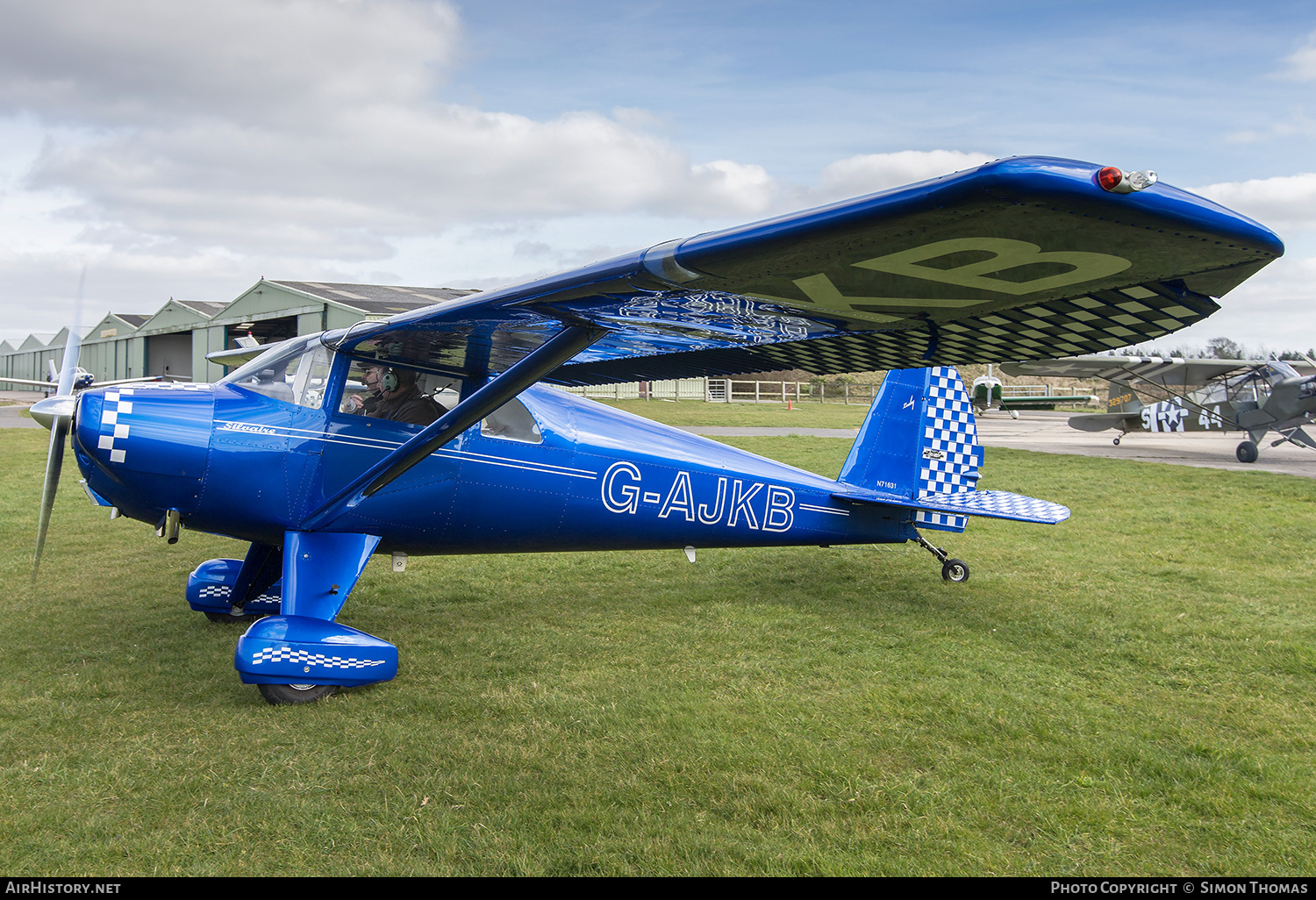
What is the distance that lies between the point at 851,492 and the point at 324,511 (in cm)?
405

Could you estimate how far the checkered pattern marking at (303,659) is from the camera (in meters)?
4.18

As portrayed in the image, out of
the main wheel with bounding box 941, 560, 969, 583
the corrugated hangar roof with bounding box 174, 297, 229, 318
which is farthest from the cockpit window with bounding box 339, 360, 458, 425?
the corrugated hangar roof with bounding box 174, 297, 229, 318

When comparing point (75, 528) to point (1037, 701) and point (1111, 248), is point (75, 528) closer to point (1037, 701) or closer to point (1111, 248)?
point (1037, 701)

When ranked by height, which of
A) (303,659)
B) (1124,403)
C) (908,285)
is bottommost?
(303,659)

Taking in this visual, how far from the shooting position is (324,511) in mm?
4930

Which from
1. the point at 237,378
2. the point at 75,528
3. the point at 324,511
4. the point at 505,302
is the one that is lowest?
the point at 75,528

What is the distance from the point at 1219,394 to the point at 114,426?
23.3 meters

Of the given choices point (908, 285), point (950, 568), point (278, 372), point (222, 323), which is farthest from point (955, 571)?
point (222, 323)

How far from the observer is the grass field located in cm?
296

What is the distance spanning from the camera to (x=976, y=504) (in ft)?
20.9

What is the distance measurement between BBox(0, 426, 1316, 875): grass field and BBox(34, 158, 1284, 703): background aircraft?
59cm

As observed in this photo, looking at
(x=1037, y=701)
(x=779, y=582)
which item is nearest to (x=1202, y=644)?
(x=1037, y=701)

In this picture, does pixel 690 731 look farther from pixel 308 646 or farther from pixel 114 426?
pixel 114 426

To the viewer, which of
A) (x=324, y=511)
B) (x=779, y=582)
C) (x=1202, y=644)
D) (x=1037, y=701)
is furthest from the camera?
(x=779, y=582)
